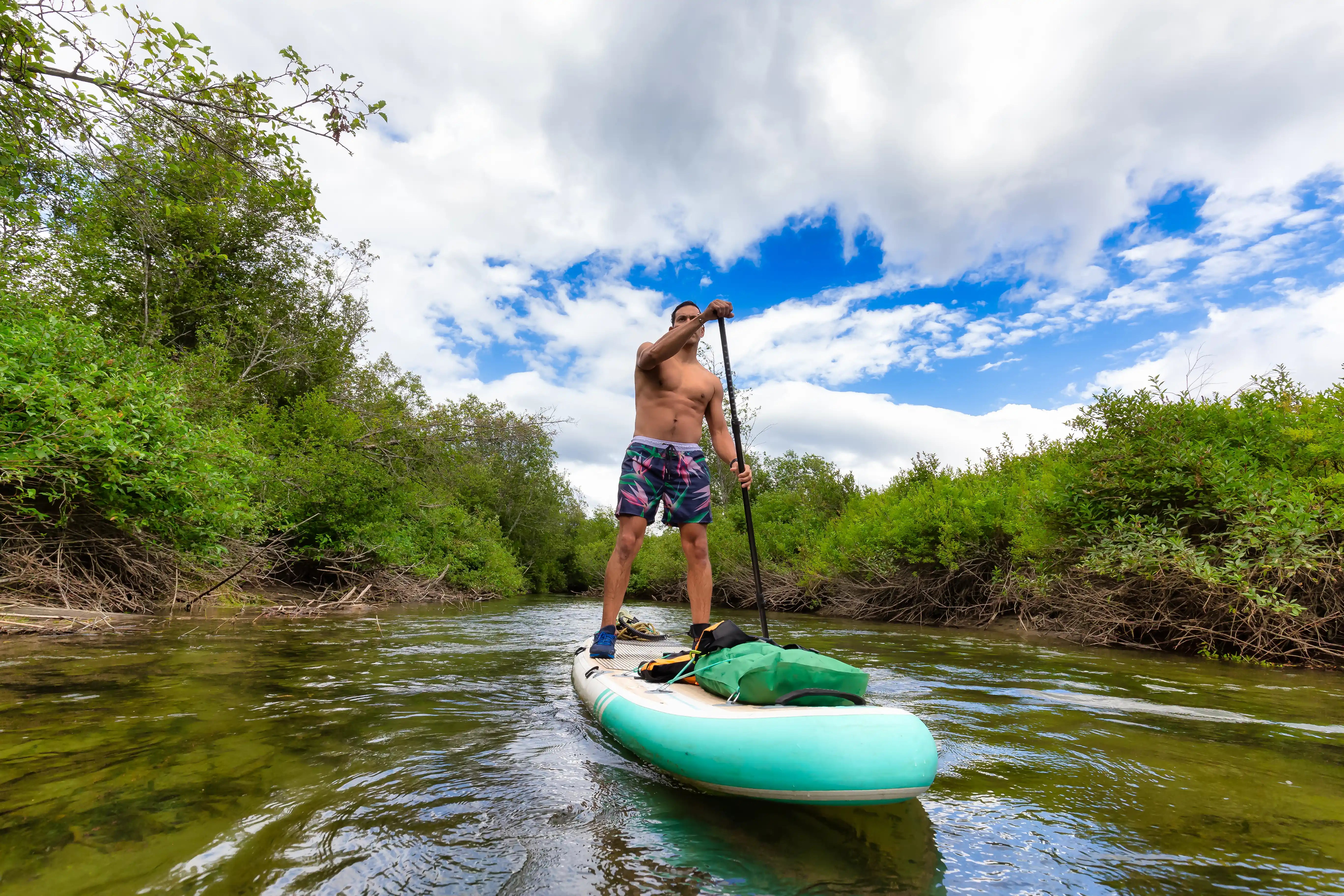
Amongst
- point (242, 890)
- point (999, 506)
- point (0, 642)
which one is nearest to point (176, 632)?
point (0, 642)

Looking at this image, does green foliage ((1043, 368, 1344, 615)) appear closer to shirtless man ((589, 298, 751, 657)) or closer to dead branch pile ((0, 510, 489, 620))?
shirtless man ((589, 298, 751, 657))

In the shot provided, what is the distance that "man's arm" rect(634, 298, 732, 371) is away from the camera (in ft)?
13.3

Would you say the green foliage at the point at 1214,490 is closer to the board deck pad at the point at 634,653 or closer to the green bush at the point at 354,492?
the board deck pad at the point at 634,653

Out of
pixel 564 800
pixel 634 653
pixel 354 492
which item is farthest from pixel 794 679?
pixel 354 492

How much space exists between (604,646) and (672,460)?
52.2 inches

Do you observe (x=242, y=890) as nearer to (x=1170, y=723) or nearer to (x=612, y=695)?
(x=612, y=695)

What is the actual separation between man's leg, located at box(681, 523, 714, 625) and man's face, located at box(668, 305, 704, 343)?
4.50 ft

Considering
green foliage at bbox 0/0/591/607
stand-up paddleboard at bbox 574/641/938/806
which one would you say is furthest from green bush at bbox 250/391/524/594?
stand-up paddleboard at bbox 574/641/938/806

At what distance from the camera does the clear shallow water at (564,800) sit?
1.46 metres

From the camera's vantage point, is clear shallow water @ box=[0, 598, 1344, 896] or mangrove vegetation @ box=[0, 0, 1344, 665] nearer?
clear shallow water @ box=[0, 598, 1344, 896]

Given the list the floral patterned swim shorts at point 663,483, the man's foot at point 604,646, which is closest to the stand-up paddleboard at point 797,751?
the man's foot at point 604,646

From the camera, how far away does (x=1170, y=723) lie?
117 inches

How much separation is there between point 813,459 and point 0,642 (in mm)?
27555

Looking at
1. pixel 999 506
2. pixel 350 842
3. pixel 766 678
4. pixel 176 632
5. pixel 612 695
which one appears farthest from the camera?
pixel 999 506
